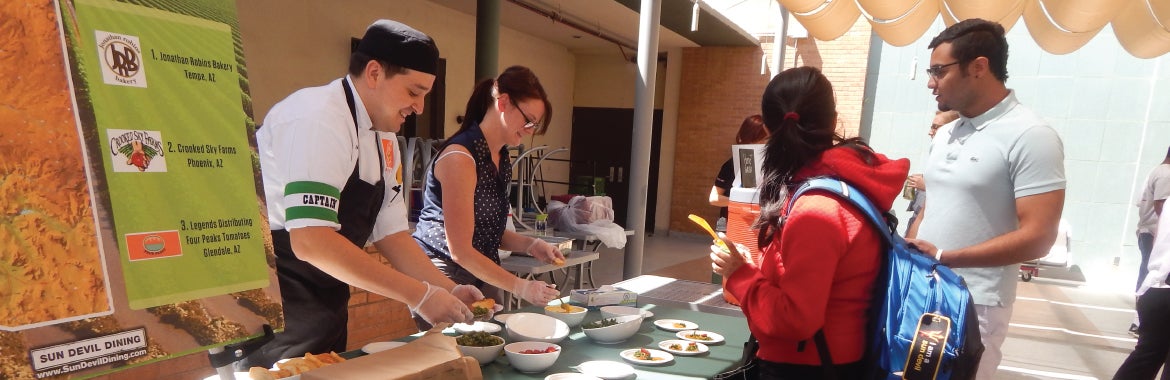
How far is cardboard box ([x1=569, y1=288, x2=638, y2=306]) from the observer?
2262 millimetres

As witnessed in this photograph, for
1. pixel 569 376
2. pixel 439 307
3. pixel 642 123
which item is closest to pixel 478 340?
pixel 439 307

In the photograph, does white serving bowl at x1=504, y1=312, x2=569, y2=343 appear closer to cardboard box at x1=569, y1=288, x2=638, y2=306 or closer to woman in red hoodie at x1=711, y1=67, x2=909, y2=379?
cardboard box at x1=569, y1=288, x2=638, y2=306

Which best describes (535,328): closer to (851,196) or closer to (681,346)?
(681,346)

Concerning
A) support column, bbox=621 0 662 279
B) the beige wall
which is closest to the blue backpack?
support column, bbox=621 0 662 279

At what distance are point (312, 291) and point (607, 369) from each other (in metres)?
0.77

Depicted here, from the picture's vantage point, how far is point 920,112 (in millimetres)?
9180

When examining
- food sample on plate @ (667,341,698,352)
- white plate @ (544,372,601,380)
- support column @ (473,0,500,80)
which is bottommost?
food sample on plate @ (667,341,698,352)

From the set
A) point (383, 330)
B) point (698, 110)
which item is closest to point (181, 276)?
point (383, 330)

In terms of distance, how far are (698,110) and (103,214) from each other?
9.84 meters

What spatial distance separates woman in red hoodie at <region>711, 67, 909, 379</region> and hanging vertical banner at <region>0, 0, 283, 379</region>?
0.96m

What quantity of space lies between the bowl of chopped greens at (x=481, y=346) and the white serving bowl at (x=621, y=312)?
22.6 inches

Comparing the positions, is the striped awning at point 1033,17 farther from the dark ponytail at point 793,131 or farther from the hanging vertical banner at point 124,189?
the hanging vertical banner at point 124,189

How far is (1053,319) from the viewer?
596 cm

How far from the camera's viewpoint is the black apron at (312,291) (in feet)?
5.20
